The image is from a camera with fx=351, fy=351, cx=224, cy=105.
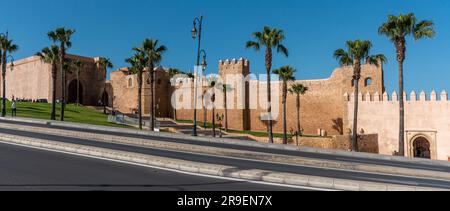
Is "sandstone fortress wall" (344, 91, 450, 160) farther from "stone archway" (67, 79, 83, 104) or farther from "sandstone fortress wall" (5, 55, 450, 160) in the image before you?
"stone archway" (67, 79, 83, 104)

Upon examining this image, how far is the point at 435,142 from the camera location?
107 ft

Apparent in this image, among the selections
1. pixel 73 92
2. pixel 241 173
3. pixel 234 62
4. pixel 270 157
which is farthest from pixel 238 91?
pixel 241 173

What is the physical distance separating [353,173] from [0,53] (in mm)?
37126

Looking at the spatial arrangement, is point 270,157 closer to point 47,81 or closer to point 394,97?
point 394,97

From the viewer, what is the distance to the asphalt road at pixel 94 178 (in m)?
7.48

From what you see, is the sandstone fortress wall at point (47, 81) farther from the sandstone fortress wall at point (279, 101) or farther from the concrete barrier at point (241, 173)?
the concrete barrier at point (241, 173)

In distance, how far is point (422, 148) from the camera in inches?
1329

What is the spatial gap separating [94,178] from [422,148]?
3375 cm

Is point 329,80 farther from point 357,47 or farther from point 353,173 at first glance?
point 353,173

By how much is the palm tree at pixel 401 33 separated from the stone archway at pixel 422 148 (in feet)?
43.0

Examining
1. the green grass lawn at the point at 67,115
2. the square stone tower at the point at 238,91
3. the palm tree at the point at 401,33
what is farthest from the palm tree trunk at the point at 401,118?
the square stone tower at the point at 238,91
